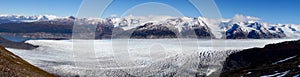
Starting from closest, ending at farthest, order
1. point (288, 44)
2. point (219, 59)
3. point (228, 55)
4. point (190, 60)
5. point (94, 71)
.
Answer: point (94, 71) < point (190, 60) < point (219, 59) < point (228, 55) < point (288, 44)

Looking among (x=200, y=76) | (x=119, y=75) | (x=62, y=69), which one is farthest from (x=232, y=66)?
(x=62, y=69)

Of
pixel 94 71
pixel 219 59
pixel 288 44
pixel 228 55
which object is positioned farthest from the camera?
pixel 288 44

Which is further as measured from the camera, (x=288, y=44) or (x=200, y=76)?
(x=288, y=44)

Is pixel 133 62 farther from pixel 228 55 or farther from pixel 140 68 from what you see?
pixel 228 55

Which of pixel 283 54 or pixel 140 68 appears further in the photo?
pixel 283 54

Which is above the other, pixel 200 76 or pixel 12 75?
pixel 12 75

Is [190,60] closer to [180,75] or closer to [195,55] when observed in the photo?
[195,55]

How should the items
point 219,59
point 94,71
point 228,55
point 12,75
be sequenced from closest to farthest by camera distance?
point 12,75
point 94,71
point 219,59
point 228,55

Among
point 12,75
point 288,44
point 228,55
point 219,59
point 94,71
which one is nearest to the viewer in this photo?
point 12,75

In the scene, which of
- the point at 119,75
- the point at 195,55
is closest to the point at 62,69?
the point at 119,75
